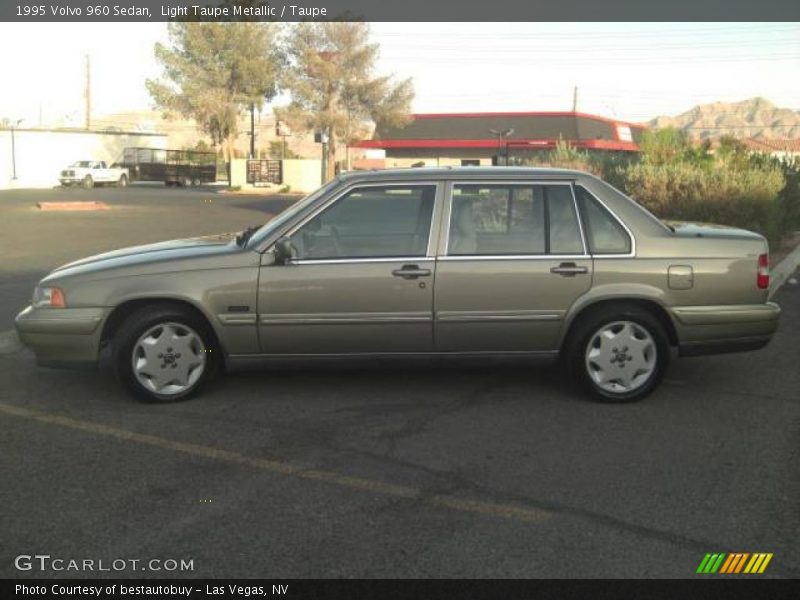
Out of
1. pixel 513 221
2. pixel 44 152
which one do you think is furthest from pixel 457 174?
pixel 44 152

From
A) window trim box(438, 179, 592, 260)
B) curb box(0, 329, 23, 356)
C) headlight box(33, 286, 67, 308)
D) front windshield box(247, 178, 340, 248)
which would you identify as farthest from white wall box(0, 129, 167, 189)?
window trim box(438, 179, 592, 260)

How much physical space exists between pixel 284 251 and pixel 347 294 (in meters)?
0.51

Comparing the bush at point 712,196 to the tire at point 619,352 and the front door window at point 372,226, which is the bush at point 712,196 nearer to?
the tire at point 619,352

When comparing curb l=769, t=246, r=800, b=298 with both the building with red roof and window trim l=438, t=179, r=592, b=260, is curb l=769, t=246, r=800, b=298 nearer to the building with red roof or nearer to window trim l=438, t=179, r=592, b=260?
window trim l=438, t=179, r=592, b=260

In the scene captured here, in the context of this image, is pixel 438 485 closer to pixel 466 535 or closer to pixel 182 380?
pixel 466 535

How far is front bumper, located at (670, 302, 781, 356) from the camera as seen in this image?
551cm

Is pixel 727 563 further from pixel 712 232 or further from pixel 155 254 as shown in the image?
pixel 155 254

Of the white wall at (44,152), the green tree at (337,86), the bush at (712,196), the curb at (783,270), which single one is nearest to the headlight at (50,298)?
the curb at (783,270)

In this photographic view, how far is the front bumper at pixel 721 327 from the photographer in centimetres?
551

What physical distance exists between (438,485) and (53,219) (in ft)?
64.1

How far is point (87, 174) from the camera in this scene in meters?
46.8

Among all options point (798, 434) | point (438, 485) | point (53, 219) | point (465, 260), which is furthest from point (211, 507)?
point (53, 219)

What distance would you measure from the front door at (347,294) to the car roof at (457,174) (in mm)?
332
